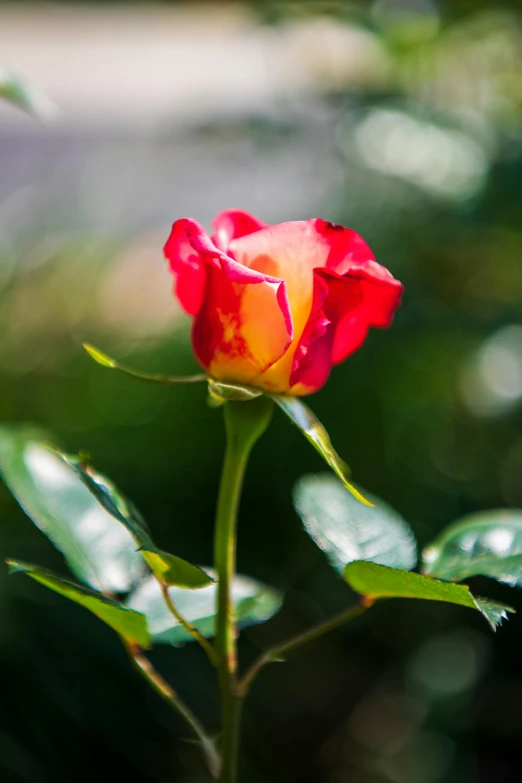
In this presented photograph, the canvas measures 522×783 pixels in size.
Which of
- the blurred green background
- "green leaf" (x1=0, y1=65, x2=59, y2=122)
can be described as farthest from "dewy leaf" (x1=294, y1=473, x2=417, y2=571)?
the blurred green background

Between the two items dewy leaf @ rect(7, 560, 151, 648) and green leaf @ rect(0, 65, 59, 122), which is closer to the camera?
dewy leaf @ rect(7, 560, 151, 648)

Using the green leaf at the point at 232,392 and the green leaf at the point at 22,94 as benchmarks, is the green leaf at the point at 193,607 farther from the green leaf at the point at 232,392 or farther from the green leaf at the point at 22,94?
the green leaf at the point at 22,94

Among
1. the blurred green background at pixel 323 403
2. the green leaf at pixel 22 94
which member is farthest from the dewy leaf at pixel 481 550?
the blurred green background at pixel 323 403

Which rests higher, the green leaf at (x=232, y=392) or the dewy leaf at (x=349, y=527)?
the green leaf at (x=232, y=392)

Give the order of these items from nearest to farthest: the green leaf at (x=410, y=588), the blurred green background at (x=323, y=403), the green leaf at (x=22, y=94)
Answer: the green leaf at (x=410, y=588)
the green leaf at (x=22, y=94)
the blurred green background at (x=323, y=403)

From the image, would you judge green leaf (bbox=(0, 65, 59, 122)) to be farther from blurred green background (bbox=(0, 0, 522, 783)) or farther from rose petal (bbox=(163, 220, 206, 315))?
blurred green background (bbox=(0, 0, 522, 783))

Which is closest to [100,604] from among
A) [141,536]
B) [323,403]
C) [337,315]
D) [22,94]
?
[141,536]
